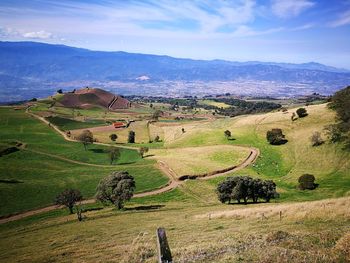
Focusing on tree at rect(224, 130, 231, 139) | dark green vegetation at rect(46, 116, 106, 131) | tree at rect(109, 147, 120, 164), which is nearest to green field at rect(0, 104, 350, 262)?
tree at rect(224, 130, 231, 139)

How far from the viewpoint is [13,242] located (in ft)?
149

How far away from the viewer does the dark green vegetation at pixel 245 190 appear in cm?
6112

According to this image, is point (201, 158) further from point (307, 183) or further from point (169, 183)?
point (307, 183)

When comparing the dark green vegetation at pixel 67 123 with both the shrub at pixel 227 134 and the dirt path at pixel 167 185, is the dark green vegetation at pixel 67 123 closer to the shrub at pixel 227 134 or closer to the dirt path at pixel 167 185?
the shrub at pixel 227 134

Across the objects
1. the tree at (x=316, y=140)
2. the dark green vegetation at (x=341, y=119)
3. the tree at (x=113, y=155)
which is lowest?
the tree at (x=113, y=155)

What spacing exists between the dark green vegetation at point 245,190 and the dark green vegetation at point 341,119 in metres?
37.6

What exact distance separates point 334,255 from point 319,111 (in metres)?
118

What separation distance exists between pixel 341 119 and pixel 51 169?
95.0m

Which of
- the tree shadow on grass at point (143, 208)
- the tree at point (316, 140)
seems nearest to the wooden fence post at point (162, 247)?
the tree shadow on grass at point (143, 208)

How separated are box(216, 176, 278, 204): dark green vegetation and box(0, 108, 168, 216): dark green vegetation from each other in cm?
2510

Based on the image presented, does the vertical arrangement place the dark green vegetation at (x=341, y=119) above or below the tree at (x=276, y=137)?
above

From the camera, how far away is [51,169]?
106812 millimetres

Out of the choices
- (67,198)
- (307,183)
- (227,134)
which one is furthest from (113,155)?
(307,183)

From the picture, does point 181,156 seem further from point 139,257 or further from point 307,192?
point 139,257
